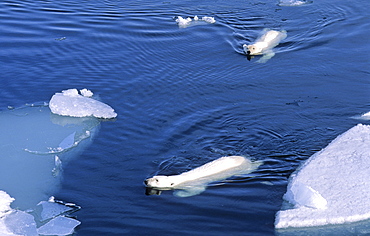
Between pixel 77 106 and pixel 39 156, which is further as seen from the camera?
pixel 77 106

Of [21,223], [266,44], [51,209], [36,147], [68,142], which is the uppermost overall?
[266,44]

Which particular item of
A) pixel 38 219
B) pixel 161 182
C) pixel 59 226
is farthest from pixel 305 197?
pixel 38 219

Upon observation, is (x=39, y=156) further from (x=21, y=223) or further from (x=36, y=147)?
(x=21, y=223)

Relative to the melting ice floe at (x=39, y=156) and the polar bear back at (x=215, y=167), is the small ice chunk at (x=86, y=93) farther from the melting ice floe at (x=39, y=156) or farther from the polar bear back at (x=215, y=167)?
the polar bear back at (x=215, y=167)

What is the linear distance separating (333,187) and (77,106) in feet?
16.4

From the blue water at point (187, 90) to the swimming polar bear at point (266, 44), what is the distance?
20cm

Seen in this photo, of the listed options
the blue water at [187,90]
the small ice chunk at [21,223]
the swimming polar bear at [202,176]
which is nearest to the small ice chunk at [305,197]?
the blue water at [187,90]

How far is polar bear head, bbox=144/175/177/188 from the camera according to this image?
8.16m

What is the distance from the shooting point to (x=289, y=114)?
33.9 feet

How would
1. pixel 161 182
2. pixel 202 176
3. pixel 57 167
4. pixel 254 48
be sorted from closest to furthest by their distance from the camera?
pixel 161 182, pixel 202 176, pixel 57 167, pixel 254 48

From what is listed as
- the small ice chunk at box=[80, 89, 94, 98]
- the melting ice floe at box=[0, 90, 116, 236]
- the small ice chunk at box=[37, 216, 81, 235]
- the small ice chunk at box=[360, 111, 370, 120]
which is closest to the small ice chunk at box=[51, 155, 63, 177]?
the melting ice floe at box=[0, 90, 116, 236]

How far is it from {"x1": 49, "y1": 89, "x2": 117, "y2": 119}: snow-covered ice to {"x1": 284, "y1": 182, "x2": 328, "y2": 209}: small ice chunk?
12.9 feet

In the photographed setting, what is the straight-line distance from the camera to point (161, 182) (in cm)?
816

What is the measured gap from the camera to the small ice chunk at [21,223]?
24.2ft
